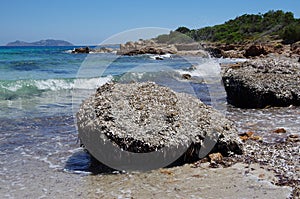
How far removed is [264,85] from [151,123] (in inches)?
236

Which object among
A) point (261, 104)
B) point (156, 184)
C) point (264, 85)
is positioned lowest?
point (156, 184)

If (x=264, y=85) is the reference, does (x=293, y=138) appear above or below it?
below

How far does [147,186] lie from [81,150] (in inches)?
82.8

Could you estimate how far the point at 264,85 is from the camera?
35.1 feet

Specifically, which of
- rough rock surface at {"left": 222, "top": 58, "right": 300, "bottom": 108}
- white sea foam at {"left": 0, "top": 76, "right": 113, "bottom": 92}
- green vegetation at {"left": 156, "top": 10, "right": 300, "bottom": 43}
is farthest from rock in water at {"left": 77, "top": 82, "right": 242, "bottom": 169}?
green vegetation at {"left": 156, "top": 10, "right": 300, "bottom": 43}

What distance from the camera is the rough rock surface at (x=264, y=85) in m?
10.6

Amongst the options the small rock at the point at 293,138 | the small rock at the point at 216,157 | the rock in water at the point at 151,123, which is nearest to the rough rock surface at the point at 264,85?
the small rock at the point at 293,138

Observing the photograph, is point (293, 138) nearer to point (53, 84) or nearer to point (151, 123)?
point (151, 123)

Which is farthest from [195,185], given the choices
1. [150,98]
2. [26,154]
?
[26,154]

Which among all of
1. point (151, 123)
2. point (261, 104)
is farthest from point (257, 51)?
point (151, 123)

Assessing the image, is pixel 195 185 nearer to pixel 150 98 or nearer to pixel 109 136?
pixel 109 136

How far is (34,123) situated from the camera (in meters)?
8.84

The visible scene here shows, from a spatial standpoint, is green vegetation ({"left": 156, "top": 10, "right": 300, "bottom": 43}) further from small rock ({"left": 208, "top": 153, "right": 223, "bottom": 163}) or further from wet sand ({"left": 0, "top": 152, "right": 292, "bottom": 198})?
wet sand ({"left": 0, "top": 152, "right": 292, "bottom": 198})

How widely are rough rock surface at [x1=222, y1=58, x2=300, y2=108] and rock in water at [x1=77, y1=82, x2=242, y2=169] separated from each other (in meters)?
4.55
